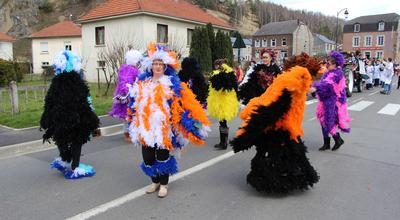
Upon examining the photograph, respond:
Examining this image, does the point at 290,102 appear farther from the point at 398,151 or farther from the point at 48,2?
the point at 48,2

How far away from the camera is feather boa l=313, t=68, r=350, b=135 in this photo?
24.5ft

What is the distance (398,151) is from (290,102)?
4.29 meters

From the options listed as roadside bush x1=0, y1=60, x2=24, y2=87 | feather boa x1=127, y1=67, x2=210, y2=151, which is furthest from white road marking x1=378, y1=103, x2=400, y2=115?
roadside bush x1=0, y1=60, x2=24, y2=87

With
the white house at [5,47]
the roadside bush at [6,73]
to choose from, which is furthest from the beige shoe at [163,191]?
the white house at [5,47]

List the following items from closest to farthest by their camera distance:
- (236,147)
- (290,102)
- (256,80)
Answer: (290,102), (236,147), (256,80)

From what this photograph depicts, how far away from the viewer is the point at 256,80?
296 inches

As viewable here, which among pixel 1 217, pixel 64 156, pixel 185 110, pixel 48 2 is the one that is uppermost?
pixel 48 2

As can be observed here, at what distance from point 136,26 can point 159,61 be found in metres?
23.0

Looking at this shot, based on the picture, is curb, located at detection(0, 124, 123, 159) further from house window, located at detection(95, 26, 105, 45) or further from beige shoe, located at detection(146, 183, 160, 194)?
house window, located at detection(95, 26, 105, 45)

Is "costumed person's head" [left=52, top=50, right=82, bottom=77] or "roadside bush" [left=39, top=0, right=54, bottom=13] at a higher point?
"roadside bush" [left=39, top=0, right=54, bottom=13]

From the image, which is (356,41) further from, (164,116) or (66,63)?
(164,116)

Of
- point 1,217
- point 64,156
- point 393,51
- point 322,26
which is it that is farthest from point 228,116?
point 322,26

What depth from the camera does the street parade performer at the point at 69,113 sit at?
18.4 feet

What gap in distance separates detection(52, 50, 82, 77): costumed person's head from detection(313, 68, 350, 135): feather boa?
467 cm
